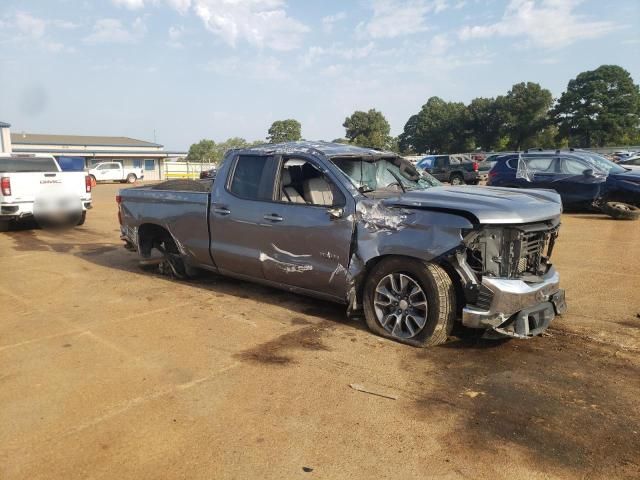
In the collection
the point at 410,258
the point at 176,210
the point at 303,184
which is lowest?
the point at 410,258

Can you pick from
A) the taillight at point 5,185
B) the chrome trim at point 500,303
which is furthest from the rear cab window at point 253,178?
the taillight at point 5,185

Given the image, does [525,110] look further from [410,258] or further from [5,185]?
[410,258]

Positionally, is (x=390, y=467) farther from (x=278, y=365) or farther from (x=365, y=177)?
(x=365, y=177)

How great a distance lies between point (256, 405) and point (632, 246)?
7.99 meters

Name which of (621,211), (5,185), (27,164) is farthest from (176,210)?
(621,211)

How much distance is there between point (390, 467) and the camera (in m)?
2.63

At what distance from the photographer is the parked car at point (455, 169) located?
26.2 meters

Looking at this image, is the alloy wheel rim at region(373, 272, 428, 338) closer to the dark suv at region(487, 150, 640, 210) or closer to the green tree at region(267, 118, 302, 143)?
the dark suv at region(487, 150, 640, 210)

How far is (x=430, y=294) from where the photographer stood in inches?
159

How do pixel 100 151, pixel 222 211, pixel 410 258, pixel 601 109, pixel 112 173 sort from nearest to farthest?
pixel 410 258, pixel 222 211, pixel 112 173, pixel 100 151, pixel 601 109

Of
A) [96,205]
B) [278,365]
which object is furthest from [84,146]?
[278,365]

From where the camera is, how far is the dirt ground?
8.80ft

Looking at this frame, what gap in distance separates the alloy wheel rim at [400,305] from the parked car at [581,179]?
398 inches

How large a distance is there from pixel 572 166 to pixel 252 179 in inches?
414
